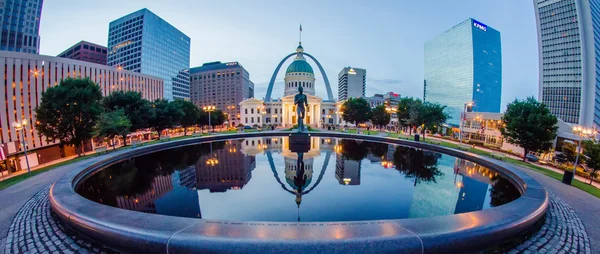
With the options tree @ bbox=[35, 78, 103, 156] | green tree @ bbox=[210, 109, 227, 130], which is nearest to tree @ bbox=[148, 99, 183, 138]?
tree @ bbox=[35, 78, 103, 156]

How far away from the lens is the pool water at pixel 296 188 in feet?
29.1

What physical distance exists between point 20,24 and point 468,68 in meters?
219

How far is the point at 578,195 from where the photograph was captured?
11.8 metres

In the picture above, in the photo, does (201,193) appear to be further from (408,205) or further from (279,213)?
(408,205)

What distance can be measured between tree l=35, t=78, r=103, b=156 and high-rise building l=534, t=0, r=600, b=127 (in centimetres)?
11099

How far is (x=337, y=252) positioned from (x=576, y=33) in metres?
114

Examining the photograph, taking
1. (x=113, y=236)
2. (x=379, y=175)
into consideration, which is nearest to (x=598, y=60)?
(x=379, y=175)

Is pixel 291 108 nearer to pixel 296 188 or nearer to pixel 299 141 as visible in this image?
pixel 299 141

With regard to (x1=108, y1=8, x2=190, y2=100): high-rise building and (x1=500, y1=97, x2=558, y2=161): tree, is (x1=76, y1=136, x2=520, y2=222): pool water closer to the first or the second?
(x1=500, y1=97, x2=558, y2=161): tree

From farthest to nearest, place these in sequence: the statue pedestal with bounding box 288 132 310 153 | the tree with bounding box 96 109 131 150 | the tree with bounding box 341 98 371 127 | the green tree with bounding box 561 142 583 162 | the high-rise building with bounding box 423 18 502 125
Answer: the high-rise building with bounding box 423 18 502 125, the tree with bounding box 341 98 371 127, the statue pedestal with bounding box 288 132 310 153, the tree with bounding box 96 109 131 150, the green tree with bounding box 561 142 583 162

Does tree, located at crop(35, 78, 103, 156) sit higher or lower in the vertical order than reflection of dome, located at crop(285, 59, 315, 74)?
lower

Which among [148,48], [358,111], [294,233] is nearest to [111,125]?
[294,233]

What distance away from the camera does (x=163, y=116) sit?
1362 inches

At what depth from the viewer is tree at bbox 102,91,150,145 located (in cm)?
3036
